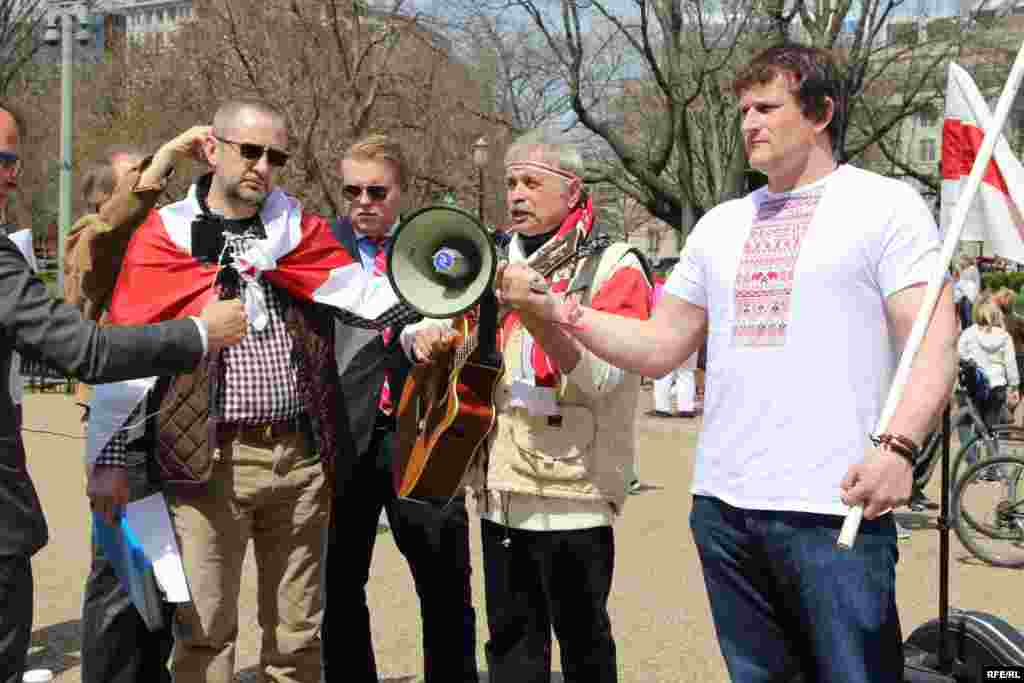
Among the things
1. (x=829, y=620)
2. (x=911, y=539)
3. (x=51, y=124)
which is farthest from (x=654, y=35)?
(x=51, y=124)

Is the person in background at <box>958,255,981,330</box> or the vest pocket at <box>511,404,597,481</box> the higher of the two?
the person in background at <box>958,255,981,330</box>

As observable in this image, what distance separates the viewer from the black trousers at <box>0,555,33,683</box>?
3096 mm

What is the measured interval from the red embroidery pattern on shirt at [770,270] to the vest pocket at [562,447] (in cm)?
90

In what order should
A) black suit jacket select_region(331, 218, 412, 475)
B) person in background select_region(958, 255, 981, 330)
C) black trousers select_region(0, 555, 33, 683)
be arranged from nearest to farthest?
black trousers select_region(0, 555, 33, 683) < black suit jacket select_region(331, 218, 412, 475) < person in background select_region(958, 255, 981, 330)

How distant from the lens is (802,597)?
3.05 m

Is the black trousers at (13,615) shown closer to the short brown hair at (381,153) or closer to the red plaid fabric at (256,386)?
the red plaid fabric at (256,386)

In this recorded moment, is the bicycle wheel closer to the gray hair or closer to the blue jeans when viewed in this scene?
the gray hair

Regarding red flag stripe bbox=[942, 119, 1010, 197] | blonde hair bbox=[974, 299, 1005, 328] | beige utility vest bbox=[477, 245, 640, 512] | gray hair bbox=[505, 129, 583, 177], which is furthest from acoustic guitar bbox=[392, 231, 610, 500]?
blonde hair bbox=[974, 299, 1005, 328]

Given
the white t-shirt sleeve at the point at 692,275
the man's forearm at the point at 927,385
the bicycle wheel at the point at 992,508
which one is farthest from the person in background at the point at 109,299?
the bicycle wheel at the point at 992,508

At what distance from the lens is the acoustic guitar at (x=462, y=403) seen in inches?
159

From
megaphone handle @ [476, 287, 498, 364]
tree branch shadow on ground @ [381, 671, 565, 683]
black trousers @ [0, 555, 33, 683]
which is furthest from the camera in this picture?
tree branch shadow on ground @ [381, 671, 565, 683]

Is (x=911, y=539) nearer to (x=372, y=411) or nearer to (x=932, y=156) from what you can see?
(x=372, y=411)

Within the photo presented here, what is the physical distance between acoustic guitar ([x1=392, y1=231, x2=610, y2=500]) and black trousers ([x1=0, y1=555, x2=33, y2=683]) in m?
1.37

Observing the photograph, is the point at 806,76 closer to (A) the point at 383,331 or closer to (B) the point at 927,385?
(B) the point at 927,385
